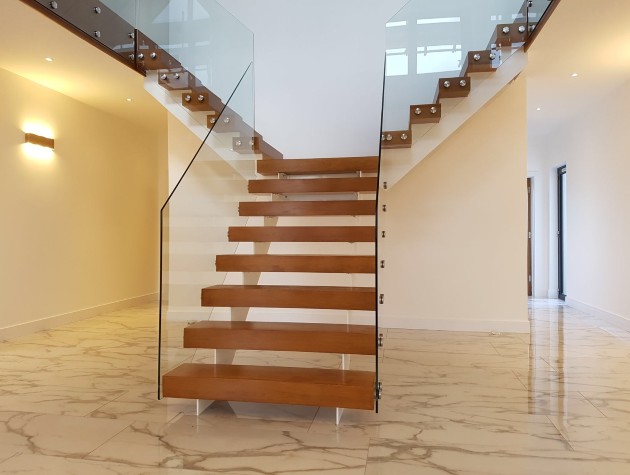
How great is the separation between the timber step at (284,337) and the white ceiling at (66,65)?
2.96 meters

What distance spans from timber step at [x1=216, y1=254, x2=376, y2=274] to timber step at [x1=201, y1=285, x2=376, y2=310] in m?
0.21

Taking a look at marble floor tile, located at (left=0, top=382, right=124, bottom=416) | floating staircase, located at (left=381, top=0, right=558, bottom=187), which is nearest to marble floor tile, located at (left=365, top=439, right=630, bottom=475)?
marble floor tile, located at (left=0, top=382, right=124, bottom=416)

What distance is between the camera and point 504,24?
5031 millimetres

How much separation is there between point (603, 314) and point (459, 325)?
218cm

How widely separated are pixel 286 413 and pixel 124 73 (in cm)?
406

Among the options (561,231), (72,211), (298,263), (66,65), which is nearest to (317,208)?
(298,263)

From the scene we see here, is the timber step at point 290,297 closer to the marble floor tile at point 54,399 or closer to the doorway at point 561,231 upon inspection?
the marble floor tile at point 54,399

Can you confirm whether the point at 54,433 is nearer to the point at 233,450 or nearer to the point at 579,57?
the point at 233,450

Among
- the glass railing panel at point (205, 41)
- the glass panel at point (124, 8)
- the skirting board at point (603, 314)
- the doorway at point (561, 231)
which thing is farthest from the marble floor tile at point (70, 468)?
the doorway at point (561, 231)

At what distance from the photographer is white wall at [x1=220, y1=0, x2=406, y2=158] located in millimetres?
6602

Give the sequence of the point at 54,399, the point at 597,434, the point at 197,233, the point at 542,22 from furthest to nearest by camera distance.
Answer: the point at 542,22
the point at 197,233
the point at 54,399
the point at 597,434

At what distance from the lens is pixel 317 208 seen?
419cm

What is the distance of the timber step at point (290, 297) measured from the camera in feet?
10.6

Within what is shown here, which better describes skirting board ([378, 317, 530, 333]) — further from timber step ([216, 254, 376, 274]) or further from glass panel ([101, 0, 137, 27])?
glass panel ([101, 0, 137, 27])
